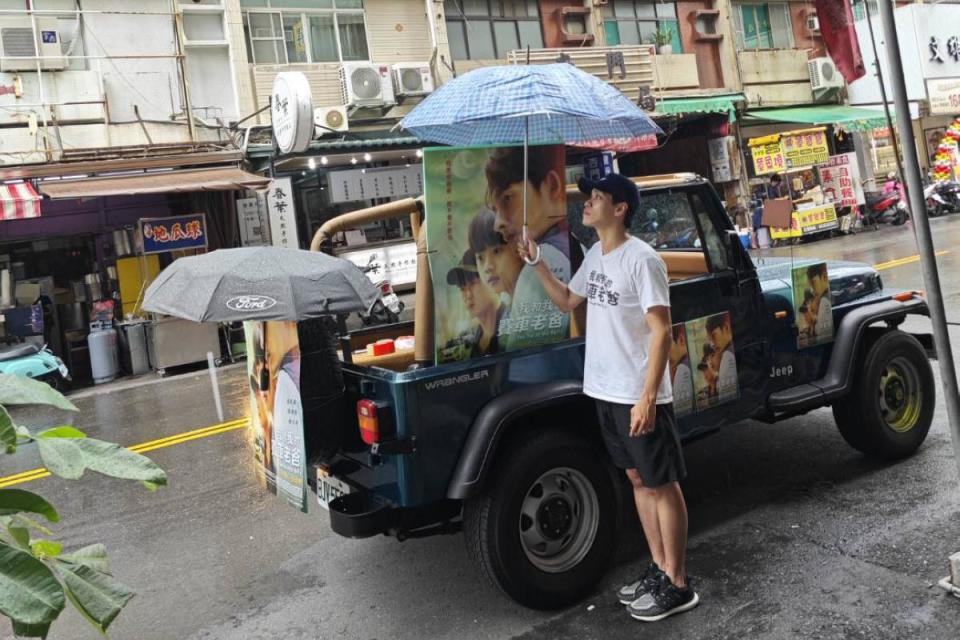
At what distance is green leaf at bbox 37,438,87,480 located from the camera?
1.10 metres

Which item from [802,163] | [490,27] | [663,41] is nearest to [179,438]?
[490,27]

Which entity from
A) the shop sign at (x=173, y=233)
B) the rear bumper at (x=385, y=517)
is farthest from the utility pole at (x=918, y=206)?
the shop sign at (x=173, y=233)

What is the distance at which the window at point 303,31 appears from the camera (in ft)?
58.1

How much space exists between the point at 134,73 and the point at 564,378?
48.5ft

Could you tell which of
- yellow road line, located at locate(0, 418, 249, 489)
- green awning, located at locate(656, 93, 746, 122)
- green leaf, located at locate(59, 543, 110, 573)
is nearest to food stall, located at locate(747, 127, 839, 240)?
green awning, located at locate(656, 93, 746, 122)

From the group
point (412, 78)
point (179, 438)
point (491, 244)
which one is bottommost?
point (179, 438)

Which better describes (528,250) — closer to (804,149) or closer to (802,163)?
(802,163)

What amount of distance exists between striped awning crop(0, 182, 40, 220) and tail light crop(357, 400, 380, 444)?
10.4 m

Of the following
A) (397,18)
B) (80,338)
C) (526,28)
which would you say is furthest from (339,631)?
(526,28)

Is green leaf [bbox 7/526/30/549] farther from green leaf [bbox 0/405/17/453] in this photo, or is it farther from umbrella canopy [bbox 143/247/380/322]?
umbrella canopy [bbox 143/247/380/322]

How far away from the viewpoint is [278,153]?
1612 cm

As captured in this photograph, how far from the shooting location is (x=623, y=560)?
4.07m

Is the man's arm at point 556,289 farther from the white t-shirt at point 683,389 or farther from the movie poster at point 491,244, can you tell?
the white t-shirt at point 683,389

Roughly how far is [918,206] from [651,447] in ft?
4.71
